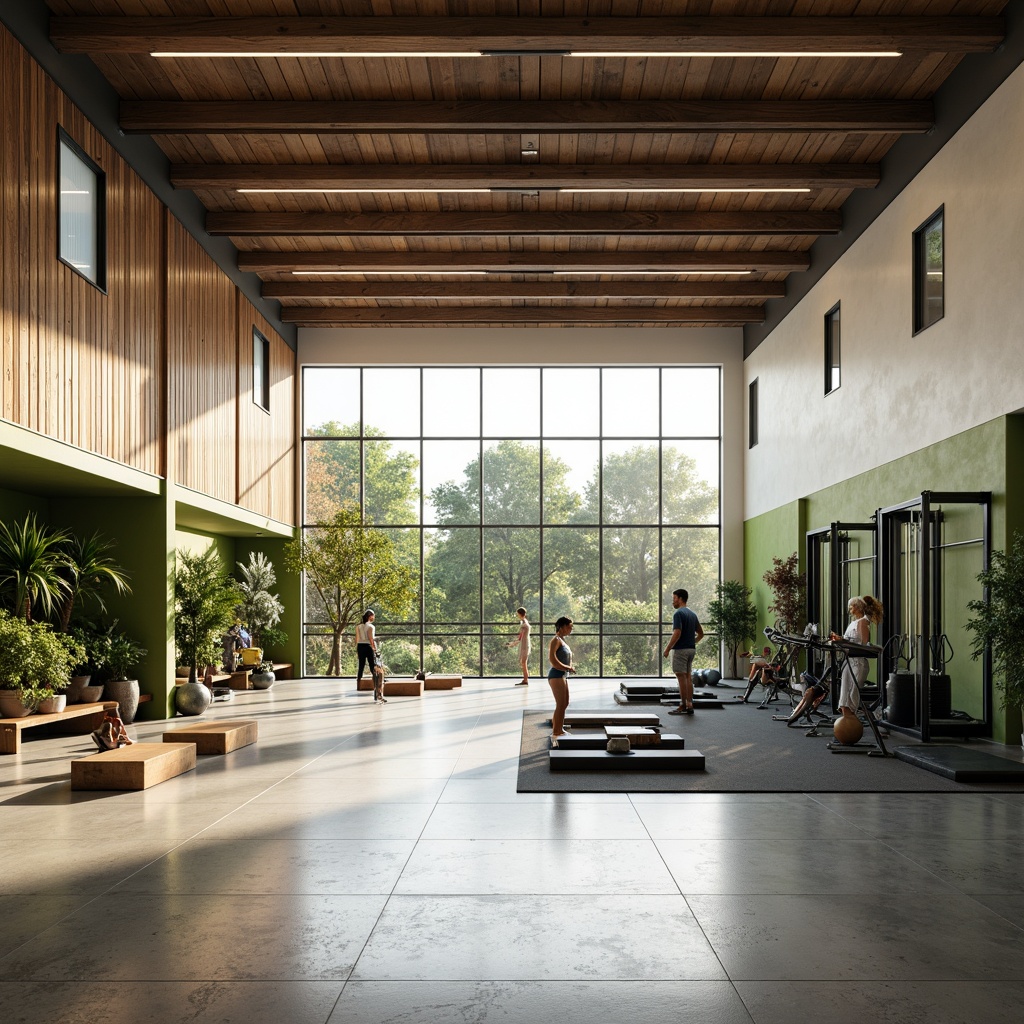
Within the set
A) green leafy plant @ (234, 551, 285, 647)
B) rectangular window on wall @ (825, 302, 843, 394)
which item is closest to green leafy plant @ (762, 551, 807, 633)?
rectangular window on wall @ (825, 302, 843, 394)

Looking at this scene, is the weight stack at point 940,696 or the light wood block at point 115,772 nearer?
the light wood block at point 115,772

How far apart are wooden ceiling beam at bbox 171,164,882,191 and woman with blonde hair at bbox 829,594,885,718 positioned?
569 cm

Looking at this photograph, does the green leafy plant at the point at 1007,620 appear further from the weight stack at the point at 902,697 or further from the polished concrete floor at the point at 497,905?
the weight stack at the point at 902,697

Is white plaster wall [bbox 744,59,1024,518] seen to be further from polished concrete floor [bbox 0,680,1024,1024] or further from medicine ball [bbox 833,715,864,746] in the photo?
polished concrete floor [bbox 0,680,1024,1024]

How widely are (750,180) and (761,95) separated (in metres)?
1.80

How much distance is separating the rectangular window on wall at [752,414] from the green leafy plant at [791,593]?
3.91 meters

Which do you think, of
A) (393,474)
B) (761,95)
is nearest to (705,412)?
(393,474)

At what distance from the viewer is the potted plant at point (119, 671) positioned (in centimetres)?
1173

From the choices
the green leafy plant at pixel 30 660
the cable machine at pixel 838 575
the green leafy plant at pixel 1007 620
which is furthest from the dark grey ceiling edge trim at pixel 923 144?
the green leafy plant at pixel 30 660

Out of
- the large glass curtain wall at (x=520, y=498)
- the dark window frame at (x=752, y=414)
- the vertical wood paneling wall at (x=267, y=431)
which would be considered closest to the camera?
the vertical wood paneling wall at (x=267, y=431)

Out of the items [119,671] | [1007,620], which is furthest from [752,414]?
[119,671]

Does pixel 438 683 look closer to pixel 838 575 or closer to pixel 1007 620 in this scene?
pixel 838 575

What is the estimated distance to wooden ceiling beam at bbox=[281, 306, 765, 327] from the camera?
19.5 meters

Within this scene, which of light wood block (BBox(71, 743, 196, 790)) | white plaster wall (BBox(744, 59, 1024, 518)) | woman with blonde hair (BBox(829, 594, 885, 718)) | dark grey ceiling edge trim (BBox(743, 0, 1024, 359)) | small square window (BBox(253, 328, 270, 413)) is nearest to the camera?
light wood block (BBox(71, 743, 196, 790))
